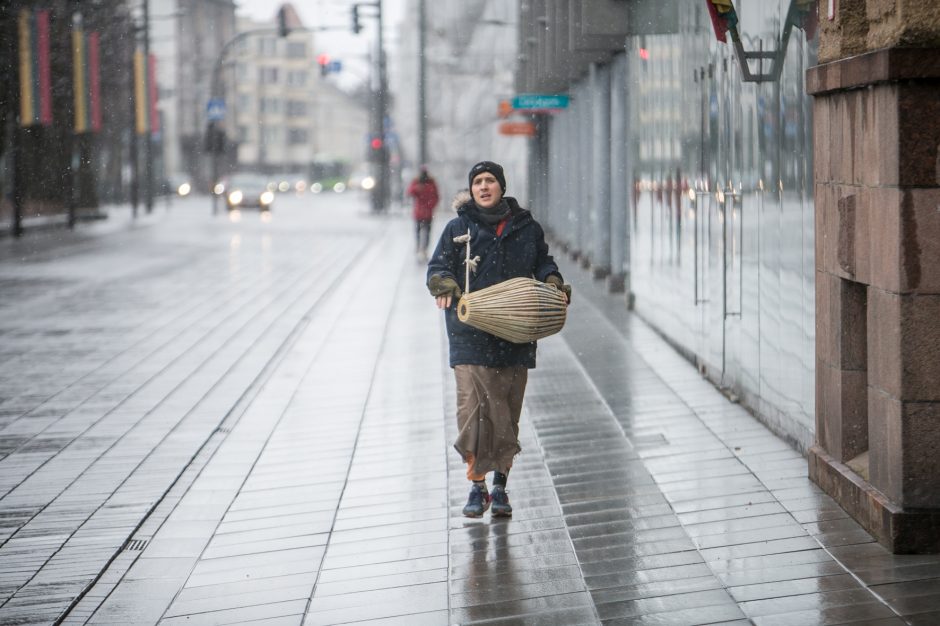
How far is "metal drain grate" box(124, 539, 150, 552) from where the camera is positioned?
632cm

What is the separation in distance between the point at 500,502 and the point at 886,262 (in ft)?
6.90

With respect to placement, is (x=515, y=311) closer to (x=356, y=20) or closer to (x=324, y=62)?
(x=356, y=20)

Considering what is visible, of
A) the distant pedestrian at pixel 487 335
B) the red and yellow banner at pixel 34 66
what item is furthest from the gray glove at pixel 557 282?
the red and yellow banner at pixel 34 66

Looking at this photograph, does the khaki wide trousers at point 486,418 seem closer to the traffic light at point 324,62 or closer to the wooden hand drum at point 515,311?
the wooden hand drum at point 515,311

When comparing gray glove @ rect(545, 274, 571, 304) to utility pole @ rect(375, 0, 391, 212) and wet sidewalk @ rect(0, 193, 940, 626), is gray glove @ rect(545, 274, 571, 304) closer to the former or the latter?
wet sidewalk @ rect(0, 193, 940, 626)

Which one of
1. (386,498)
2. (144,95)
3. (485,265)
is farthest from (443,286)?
(144,95)

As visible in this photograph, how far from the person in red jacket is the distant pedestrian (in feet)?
63.8

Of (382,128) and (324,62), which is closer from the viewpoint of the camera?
(382,128)

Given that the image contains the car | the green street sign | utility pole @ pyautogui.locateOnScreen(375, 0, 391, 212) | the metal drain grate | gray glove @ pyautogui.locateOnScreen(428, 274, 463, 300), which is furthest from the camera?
the car

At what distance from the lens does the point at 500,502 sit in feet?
22.1

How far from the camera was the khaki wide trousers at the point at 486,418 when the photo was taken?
6758 mm

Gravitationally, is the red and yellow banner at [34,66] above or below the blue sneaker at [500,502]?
above

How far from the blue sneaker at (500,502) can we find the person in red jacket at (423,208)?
19.5 metres

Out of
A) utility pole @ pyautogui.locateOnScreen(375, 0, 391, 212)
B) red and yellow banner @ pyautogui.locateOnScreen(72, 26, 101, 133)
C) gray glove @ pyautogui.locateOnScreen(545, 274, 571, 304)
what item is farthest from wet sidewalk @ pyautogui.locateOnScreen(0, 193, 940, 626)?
utility pole @ pyautogui.locateOnScreen(375, 0, 391, 212)
